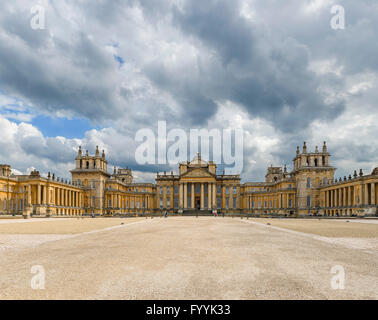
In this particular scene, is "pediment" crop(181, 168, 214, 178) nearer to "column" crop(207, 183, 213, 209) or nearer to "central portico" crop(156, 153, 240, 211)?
"central portico" crop(156, 153, 240, 211)

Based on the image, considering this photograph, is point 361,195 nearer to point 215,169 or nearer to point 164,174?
point 215,169

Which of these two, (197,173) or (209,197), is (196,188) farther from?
(209,197)

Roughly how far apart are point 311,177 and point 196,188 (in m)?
38.1

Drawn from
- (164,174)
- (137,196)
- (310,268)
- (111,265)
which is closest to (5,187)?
(137,196)

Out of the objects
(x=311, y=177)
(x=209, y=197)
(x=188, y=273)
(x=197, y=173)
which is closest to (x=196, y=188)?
(x=197, y=173)

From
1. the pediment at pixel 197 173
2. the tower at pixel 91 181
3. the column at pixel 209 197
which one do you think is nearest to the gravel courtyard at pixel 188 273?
the tower at pixel 91 181

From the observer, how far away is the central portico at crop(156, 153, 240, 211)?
304 ft

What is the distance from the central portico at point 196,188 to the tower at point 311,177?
24.2m

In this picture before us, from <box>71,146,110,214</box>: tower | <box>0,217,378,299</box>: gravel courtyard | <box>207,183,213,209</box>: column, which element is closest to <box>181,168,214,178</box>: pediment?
<box>207,183,213,209</box>: column

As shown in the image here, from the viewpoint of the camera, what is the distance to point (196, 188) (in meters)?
96.8

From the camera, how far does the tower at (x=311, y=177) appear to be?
77438mm

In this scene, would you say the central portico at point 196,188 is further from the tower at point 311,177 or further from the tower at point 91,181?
the tower at point 311,177
